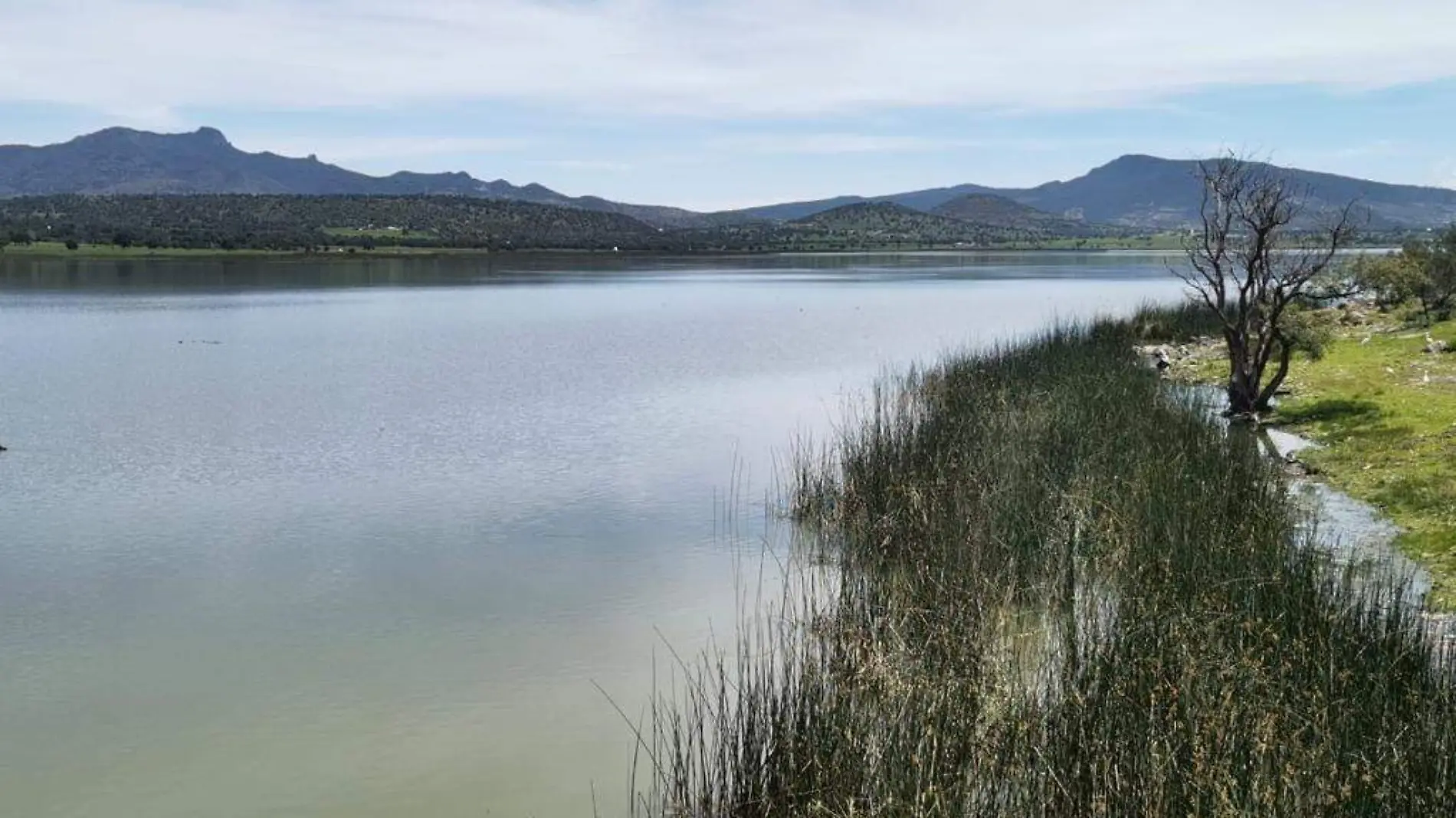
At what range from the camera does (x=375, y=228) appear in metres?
118

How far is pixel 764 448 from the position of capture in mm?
17828

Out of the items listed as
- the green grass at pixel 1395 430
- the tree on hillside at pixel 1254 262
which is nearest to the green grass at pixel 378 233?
→ the green grass at pixel 1395 430

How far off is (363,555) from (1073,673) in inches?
307

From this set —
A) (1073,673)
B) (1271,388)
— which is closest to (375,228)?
(1271,388)

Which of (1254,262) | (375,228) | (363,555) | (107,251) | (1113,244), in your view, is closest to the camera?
(363,555)

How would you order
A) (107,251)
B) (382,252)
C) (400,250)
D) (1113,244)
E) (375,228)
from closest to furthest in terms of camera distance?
1. (107,251)
2. (382,252)
3. (400,250)
4. (375,228)
5. (1113,244)

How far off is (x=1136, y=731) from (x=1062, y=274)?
7963 cm

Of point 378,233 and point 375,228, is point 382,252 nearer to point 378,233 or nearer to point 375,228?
point 378,233

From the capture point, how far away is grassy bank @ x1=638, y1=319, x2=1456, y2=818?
5051mm

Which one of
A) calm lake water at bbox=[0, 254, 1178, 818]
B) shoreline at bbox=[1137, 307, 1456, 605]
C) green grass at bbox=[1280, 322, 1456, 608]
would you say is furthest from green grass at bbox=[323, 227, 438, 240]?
green grass at bbox=[1280, 322, 1456, 608]

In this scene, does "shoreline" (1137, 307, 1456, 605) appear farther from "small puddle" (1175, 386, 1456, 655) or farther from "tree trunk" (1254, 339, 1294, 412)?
"tree trunk" (1254, 339, 1294, 412)

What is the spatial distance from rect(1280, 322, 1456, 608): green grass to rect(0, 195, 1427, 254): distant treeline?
84923 mm

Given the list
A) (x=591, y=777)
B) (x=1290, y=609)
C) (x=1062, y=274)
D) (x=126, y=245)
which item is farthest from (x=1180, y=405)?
(x=126, y=245)

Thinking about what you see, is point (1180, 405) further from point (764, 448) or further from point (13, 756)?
point (13, 756)
